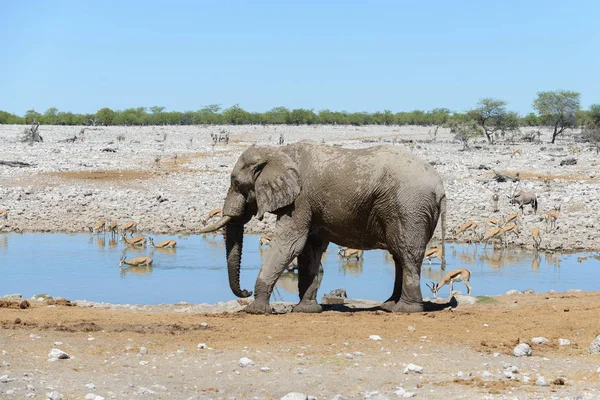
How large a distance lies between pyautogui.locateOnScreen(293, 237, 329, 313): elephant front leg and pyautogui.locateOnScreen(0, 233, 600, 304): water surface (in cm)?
373

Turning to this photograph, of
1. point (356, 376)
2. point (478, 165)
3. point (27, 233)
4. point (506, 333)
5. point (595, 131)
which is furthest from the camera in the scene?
Answer: point (595, 131)

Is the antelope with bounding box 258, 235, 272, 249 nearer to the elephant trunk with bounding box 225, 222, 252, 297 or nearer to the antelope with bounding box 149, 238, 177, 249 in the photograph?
the antelope with bounding box 149, 238, 177, 249

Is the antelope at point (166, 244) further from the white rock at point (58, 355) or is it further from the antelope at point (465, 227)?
the white rock at point (58, 355)

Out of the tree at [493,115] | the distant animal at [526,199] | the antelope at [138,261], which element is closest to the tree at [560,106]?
the tree at [493,115]

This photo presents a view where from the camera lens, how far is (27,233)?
979 inches

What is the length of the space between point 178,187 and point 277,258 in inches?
805

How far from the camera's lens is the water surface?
1697cm

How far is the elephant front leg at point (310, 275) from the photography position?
40.4 feet

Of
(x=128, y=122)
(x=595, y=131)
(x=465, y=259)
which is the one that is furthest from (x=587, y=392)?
(x=128, y=122)

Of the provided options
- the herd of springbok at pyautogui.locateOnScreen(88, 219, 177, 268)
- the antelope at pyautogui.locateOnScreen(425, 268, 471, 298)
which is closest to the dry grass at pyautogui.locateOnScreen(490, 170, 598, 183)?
the herd of springbok at pyautogui.locateOnScreen(88, 219, 177, 268)

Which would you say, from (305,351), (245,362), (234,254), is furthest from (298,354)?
(234,254)

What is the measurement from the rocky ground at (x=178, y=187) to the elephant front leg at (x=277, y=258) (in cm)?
1198

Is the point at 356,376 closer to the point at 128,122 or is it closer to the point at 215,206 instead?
the point at 215,206

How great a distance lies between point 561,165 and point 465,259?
18.1 m
